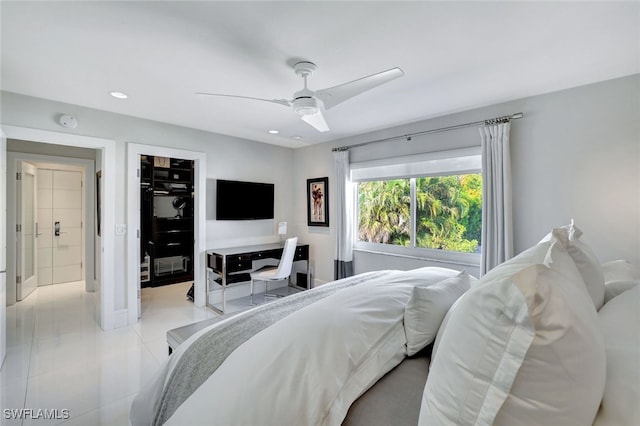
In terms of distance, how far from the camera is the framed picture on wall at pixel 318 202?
458 centimetres

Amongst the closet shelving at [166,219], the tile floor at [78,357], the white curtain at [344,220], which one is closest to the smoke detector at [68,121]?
the closet shelving at [166,219]

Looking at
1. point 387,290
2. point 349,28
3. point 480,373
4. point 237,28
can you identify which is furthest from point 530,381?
point 237,28

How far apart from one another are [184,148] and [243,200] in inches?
43.4

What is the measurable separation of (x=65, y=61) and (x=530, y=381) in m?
3.22

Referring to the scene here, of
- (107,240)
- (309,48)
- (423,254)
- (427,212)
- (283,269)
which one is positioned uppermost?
(309,48)

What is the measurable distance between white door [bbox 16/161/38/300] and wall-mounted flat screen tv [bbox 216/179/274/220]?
Answer: 9.23ft

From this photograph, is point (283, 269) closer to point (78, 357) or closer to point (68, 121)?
point (78, 357)

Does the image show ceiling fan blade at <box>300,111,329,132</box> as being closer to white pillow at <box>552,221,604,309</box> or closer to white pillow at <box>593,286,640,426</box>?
white pillow at <box>552,221,604,309</box>

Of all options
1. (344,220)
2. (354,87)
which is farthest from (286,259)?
(354,87)

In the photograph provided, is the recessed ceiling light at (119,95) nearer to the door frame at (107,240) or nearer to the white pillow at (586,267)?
the door frame at (107,240)

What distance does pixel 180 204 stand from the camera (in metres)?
5.62

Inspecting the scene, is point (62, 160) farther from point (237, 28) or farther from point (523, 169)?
point (523, 169)

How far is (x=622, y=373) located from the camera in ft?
2.18

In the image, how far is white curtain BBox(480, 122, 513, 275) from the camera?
2791 mm
